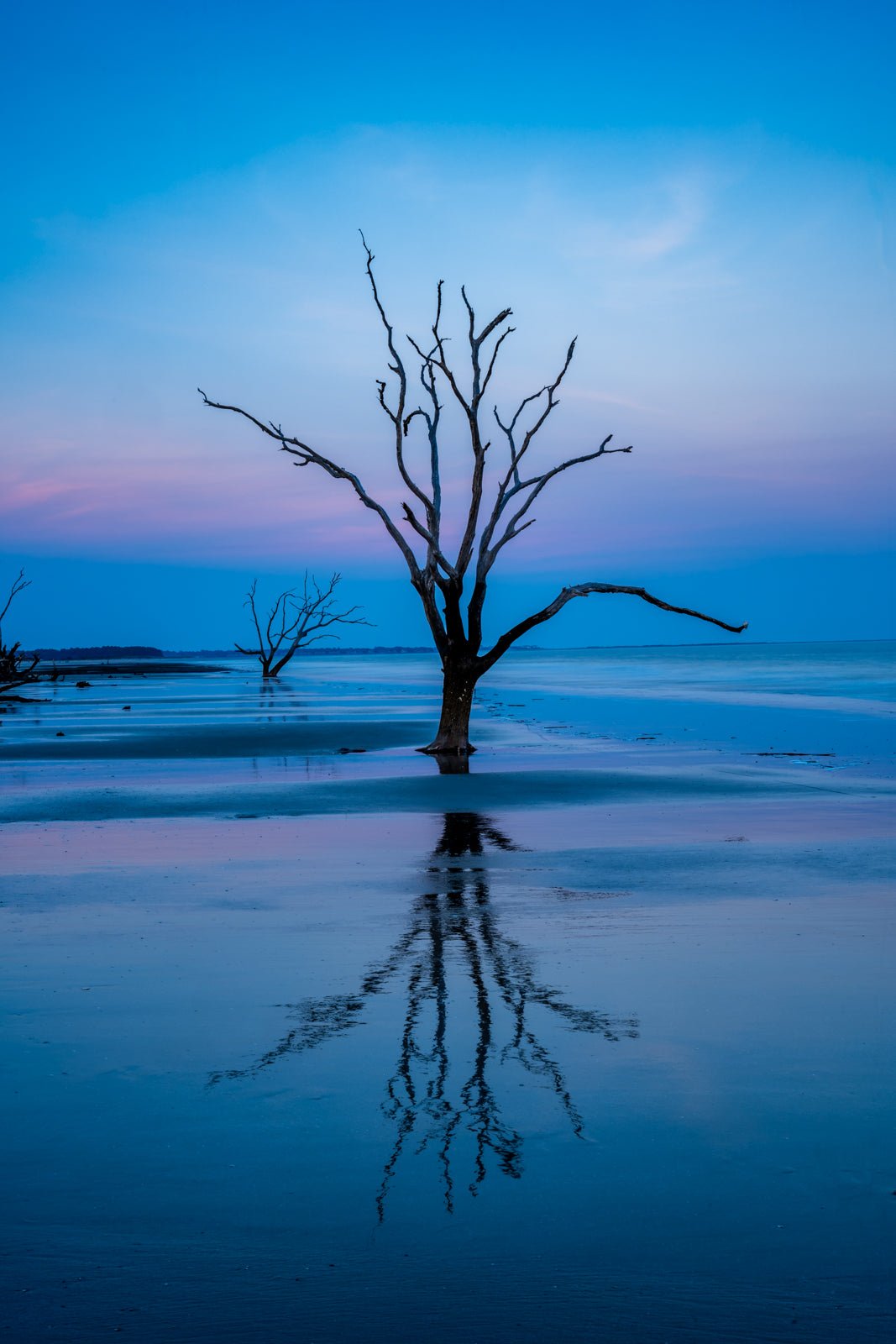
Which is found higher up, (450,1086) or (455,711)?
(455,711)

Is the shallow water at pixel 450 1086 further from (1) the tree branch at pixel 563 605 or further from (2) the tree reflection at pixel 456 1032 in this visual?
(1) the tree branch at pixel 563 605

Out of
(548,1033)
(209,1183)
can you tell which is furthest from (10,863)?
(209,1183)

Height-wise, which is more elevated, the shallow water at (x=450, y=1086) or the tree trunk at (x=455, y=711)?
the tree trunk at (x=455, y=711)

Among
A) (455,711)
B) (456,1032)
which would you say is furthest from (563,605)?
(456,1032)

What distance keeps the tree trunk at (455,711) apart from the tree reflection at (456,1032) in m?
12.4

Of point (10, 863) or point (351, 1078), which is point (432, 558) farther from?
point (351, 1078)

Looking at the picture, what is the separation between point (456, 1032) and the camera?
498 centimetres

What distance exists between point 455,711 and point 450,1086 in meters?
15.9

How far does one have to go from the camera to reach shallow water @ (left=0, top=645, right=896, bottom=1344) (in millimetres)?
3049

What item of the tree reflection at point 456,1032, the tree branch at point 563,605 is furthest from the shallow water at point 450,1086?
the tree branch at point 563,605

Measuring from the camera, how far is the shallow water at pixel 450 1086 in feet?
10.0

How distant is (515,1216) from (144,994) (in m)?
2.74

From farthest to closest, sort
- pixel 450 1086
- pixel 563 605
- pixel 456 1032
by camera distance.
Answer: pixel 563 605 < pixel 456 1032 < pixel 450 1086

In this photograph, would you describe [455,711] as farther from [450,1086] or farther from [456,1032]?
[450,1086]
